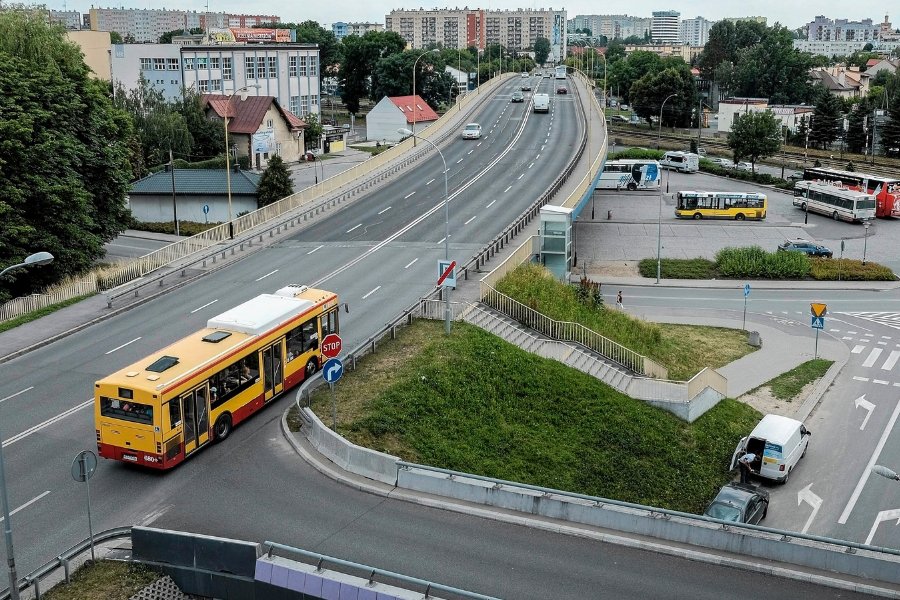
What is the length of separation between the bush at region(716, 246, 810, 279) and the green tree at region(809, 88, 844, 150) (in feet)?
197

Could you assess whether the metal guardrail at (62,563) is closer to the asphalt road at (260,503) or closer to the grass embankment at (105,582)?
the grass embankment at (105,582)

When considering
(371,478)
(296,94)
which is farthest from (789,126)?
(371,478)

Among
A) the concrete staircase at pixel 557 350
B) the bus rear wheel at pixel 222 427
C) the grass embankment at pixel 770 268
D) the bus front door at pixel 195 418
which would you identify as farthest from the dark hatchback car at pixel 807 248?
the bus front door at pixel 195 418

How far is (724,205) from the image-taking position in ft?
221

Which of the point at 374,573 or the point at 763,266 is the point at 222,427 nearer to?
the point at 374,573

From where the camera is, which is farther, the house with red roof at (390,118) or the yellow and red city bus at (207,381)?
the house with red roof at (390,118)

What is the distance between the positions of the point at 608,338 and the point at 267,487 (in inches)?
653

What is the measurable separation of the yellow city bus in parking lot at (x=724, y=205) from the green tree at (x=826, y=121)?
4428cm

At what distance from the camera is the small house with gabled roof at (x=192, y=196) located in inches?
2378

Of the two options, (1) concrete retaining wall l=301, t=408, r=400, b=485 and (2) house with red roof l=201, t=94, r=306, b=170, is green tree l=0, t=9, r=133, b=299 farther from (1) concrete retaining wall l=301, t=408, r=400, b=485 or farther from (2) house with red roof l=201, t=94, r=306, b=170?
(2) house with red roof l=201, t=94, r=306, b=170

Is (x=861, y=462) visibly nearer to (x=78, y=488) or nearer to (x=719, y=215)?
(x=78, y=488)

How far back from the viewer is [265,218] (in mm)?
47094

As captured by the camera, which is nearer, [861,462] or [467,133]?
[861,462]

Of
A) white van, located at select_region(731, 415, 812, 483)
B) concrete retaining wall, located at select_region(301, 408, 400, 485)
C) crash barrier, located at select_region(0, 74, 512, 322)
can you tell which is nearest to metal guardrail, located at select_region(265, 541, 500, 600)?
concrete retaining wall, located at select_region(301, 408, 400, 485)
